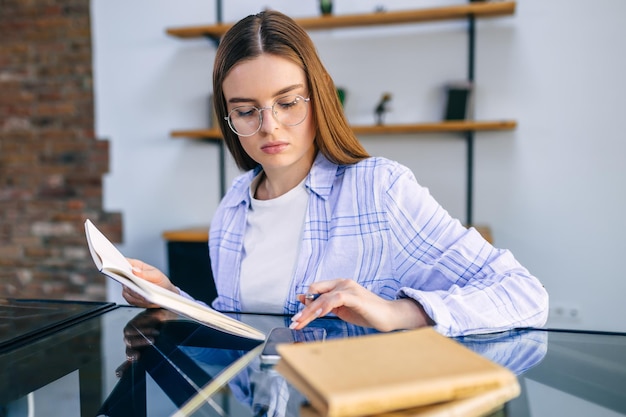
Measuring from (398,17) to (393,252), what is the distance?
6.28ft

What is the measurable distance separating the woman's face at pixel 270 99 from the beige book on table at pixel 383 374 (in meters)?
0.65

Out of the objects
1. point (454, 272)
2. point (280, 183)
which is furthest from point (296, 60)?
point (454, 272)

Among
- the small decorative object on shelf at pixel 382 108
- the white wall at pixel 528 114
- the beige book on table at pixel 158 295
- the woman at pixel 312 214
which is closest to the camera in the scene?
the beige book on table at pixel 158 295

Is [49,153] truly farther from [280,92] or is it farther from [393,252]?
[393,252]

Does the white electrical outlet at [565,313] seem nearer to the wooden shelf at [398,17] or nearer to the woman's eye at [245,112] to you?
the wooden shelf at [398,17]

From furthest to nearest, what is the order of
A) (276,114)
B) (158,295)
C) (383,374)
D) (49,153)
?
(49,153) < (276,114) < (158,295) < (383,374)

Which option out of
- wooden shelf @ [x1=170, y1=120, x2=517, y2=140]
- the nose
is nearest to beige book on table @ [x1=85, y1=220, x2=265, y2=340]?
the nose

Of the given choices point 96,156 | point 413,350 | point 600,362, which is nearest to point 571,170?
point 600,362

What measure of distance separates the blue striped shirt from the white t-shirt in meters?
0.03

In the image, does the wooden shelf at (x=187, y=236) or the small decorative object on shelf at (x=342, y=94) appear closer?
the wooden shelf at (x=187, y=236)

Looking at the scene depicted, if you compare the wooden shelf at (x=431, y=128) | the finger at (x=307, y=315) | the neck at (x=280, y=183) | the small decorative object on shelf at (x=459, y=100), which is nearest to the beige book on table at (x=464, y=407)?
the finger at (x=307, y=315)

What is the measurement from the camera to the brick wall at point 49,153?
326cm

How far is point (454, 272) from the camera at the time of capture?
3.31 feet

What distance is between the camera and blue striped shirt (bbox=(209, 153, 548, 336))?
88 centimetres
